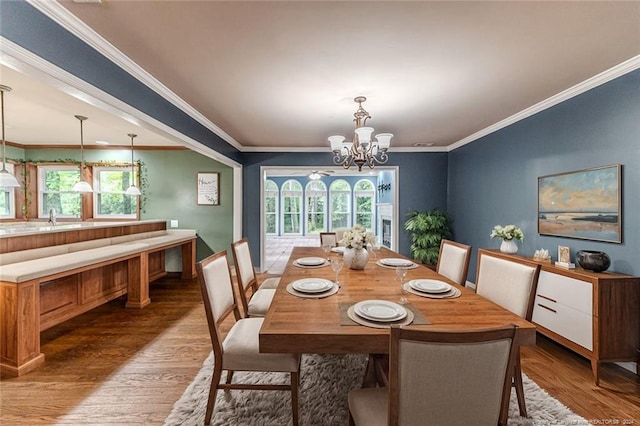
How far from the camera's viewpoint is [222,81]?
2.36 meters

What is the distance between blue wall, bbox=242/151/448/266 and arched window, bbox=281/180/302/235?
592cm

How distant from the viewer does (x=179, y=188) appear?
5.01 meters

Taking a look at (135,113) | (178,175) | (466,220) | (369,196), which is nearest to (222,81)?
(135,113)

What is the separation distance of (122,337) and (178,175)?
3083 millimetres

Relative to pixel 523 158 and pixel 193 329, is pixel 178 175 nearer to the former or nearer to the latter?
pixel 193 329

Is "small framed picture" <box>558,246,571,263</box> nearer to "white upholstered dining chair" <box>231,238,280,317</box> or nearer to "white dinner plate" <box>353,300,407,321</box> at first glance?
"white dinner plate" <box>353,300,407,321</box>

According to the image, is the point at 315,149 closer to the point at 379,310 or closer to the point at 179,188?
the point at 179,188

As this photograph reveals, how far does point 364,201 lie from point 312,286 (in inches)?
364

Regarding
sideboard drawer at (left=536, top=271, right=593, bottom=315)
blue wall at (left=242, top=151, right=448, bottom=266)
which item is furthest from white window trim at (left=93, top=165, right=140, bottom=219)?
sideboard drawer at (left=536, top=271, right=593, bottom=315)

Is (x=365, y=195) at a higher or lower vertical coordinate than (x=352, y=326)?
higher

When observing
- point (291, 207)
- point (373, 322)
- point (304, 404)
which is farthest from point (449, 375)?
point (291, 207)

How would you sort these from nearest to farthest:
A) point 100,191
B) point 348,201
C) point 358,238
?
point 358,238
point 100,191
point 348,201

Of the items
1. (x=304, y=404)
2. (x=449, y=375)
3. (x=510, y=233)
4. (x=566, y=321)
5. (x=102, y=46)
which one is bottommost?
(x=304, y=404)

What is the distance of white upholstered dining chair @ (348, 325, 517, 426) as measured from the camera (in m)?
0.85
